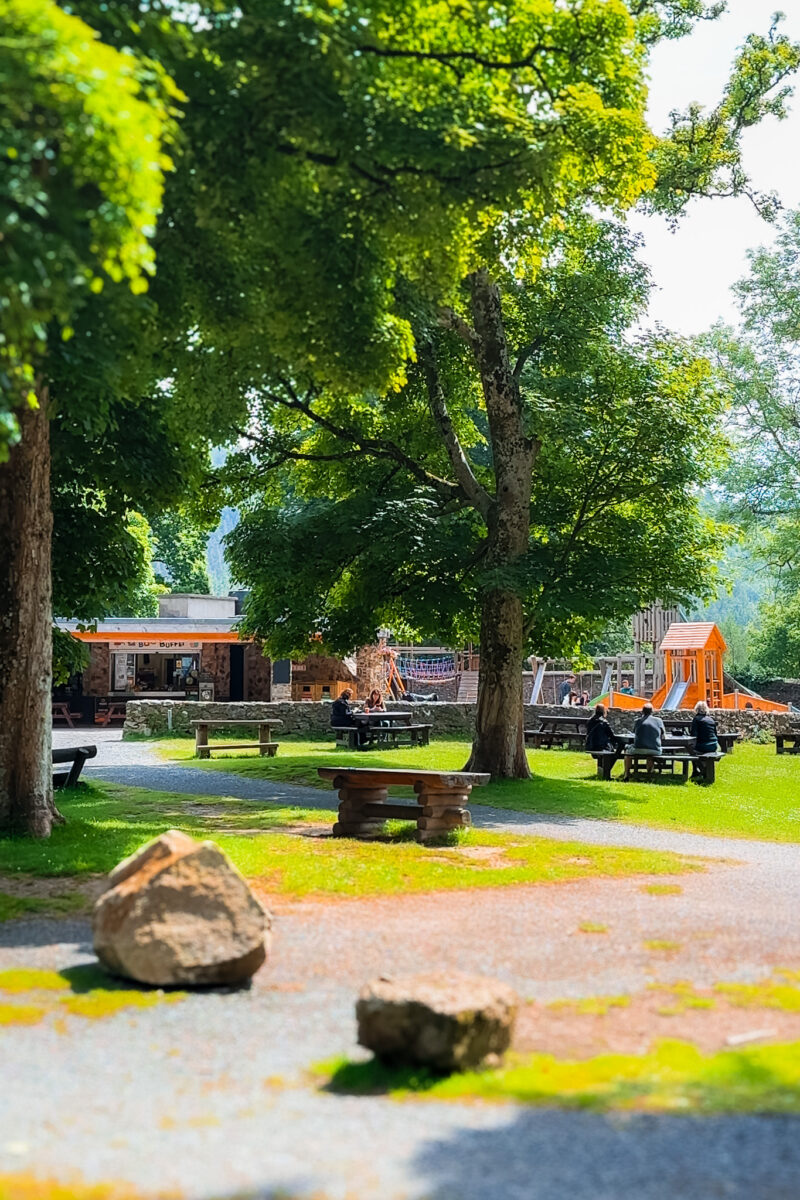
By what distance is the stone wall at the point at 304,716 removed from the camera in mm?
32594

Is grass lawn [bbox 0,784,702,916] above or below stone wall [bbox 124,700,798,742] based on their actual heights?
below

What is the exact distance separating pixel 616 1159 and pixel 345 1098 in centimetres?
128

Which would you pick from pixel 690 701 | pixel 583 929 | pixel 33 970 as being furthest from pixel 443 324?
pixel 690 701

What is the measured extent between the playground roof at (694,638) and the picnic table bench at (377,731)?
13.5 meters

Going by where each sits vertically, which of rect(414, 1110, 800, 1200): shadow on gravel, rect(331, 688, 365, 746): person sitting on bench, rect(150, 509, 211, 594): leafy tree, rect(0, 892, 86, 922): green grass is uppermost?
rect(150, 509, 211, 594): leafy tree

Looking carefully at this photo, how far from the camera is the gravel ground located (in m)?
4.31

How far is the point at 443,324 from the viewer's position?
19344 mm

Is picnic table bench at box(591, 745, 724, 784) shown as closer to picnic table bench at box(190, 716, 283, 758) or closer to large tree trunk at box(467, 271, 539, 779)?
large tree trunk at box(467, 271, 539, 779)

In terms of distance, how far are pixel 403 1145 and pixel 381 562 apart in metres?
17.3

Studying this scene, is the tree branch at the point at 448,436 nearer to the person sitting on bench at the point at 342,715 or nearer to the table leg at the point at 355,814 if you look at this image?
the table leg at the point at 355,814

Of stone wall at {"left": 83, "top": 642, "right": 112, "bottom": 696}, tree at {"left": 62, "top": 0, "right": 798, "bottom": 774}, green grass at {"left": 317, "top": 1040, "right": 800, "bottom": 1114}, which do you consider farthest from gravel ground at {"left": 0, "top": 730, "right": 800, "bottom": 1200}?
stone wall at {"left": 83, "top": 642, "right": 112, "bottom": 696}

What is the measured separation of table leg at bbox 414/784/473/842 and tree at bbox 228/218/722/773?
5.91 m

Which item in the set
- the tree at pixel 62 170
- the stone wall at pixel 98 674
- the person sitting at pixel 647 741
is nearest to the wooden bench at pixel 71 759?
the person sitting at pixel 647 741

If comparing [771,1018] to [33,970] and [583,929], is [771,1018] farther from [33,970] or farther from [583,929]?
[33,970]
